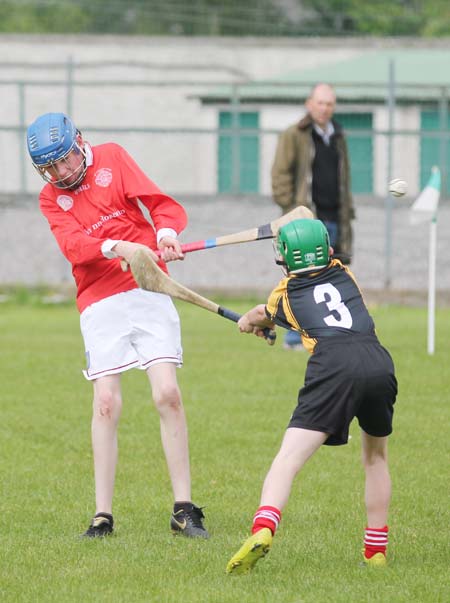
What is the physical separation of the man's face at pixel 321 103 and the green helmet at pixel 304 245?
21.0 feet

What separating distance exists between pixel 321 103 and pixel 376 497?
6.72 metres

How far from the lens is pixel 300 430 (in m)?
5.39

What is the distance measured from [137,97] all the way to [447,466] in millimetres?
20662

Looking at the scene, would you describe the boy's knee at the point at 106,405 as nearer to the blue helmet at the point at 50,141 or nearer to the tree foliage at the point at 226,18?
the blue helmet at the point at 50,141

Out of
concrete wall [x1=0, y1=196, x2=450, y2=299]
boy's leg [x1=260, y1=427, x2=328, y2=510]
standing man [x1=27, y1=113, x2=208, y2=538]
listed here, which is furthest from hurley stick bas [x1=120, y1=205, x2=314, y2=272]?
concrete wall [x1=0, y1=196, x2=450, y2=299]

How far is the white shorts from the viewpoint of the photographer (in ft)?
20.6

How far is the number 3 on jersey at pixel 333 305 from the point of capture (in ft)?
17.9

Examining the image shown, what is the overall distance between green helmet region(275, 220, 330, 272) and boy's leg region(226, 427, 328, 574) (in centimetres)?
70

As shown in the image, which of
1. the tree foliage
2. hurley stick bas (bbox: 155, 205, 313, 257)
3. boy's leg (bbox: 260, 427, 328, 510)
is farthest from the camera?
the tree foliage

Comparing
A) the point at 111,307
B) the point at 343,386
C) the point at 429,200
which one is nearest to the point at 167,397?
the point at 111,307

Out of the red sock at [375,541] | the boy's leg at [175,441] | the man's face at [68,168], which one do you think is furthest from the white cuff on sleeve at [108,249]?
the red sock at [375,541]

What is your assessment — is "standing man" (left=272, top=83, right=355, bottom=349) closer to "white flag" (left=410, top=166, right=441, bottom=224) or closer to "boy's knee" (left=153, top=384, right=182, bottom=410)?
"white flag" (left=410, top=166, right=441, bottom=224)

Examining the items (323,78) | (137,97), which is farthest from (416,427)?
(323,78)

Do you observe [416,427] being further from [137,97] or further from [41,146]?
[137,97]
